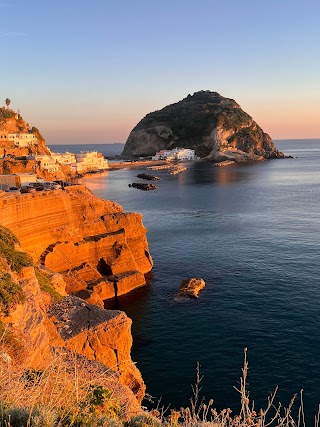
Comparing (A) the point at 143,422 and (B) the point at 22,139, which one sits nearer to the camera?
(A) the point at 143,422

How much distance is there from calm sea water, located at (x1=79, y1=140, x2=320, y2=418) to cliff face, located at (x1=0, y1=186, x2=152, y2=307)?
2.87 metres

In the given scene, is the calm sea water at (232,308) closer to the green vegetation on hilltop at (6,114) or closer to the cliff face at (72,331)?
the cliff face at (72,331)

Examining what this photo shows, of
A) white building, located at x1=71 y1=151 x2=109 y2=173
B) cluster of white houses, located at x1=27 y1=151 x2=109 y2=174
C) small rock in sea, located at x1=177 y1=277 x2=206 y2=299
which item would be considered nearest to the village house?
cluster of white houses, located at x1=27 y1=151 x2=109 y2=174

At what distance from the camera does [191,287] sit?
37.3 meters

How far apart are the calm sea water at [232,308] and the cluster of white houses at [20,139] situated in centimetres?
5678

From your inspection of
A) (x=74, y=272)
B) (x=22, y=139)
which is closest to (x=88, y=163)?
(x=22, y=139)

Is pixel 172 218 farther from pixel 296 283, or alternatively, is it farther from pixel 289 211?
pixel 296 283

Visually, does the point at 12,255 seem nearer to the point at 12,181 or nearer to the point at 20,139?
the point at 12,181

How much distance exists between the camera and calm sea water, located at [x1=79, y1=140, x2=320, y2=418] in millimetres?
24359

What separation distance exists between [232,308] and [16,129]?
357 ft

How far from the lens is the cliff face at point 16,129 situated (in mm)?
105938

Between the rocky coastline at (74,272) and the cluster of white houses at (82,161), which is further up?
the cluster of white houses at (82,161)

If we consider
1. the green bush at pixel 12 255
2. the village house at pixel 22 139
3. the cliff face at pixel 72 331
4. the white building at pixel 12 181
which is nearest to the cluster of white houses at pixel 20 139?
the village house at pixel 22 139

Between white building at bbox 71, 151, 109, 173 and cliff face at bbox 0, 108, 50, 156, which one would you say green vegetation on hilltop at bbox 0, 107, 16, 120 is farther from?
white building at bbox 71, 151, 109, 173
